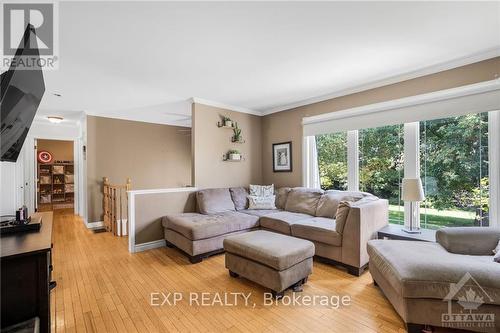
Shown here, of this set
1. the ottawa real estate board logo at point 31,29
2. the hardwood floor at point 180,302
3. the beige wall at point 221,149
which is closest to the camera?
the ottawa real estate board logo at point 31,29

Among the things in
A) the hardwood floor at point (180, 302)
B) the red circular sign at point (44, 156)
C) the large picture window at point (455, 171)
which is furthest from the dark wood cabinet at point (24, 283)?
the red circular sign at point (44, 156)

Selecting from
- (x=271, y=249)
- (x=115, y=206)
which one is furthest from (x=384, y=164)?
(x=115, y=206)

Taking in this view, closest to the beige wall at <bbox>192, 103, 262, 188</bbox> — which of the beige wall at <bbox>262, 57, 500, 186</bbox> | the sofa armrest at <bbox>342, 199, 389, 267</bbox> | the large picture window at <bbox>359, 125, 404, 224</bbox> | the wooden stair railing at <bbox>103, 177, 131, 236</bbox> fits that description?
the beige wall at <bbox>262, 57, 500, 186</bbox>

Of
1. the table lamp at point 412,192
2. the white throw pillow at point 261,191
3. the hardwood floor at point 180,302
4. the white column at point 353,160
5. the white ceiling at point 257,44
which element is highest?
the white ceiling at point 257,44

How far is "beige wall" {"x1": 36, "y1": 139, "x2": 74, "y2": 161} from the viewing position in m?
7.50

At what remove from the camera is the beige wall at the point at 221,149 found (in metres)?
3.97

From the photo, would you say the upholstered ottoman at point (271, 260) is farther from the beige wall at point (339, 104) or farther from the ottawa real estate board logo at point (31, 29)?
the ottawa real estate board logo at point (31, 29)

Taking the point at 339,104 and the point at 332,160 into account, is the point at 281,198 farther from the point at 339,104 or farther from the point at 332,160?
the point at 339,104

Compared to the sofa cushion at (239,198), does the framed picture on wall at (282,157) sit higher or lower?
higher

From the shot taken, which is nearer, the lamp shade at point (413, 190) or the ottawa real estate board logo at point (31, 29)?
the ottawa real estate board logo at point (31, 29)

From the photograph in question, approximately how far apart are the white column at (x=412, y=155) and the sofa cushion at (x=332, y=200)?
58 centimetres

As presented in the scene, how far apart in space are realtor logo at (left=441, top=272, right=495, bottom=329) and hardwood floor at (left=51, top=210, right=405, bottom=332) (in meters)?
0.34

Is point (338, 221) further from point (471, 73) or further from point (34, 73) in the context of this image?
point (34, 73)

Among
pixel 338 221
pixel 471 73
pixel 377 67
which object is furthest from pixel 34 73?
pixel 471 73
